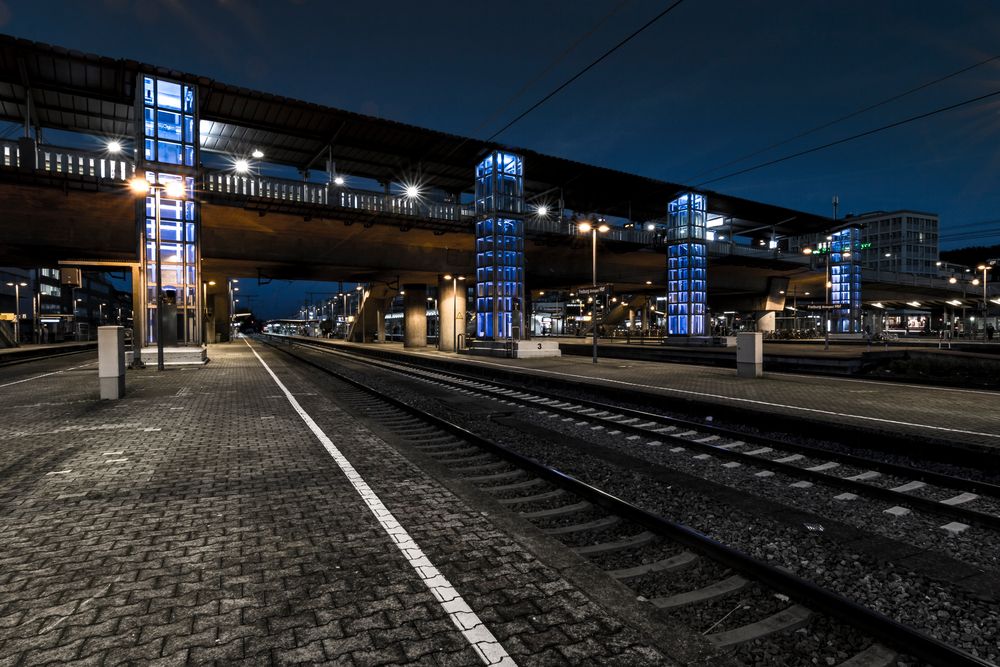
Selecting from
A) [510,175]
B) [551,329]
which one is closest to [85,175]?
[510,175]

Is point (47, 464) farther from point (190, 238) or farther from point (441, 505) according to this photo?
point (190, 238)

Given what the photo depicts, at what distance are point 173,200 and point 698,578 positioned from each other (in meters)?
25.4

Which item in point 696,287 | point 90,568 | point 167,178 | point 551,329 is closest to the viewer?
point 90,568

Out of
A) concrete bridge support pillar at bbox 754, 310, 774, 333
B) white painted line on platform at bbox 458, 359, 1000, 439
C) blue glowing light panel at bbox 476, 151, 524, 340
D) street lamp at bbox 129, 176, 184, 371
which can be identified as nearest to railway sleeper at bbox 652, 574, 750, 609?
white painted line on platform at bbox 458, 359, 1000, 439

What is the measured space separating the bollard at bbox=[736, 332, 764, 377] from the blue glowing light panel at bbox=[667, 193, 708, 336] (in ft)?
68.4

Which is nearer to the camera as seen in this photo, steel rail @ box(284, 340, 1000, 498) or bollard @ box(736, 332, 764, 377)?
steel rail @ box(284, 340, 1000, 498)

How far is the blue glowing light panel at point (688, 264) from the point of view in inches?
1475

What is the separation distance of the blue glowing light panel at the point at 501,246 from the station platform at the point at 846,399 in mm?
10618

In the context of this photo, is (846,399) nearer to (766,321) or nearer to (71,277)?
(71,277)

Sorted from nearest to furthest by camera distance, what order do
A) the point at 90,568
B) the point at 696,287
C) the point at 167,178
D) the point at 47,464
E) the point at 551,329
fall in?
the point at 90,568, the point at 47,464, the point at 167,178, the point at 696,287, the point at 551,329

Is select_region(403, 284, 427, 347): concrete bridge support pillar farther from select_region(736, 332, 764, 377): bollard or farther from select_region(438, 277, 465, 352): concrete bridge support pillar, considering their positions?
select_region(736, 332, 764, 377): bollard

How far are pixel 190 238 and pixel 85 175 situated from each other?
440cm

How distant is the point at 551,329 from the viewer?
348ft

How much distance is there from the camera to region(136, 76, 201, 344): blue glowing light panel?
21234 mm
